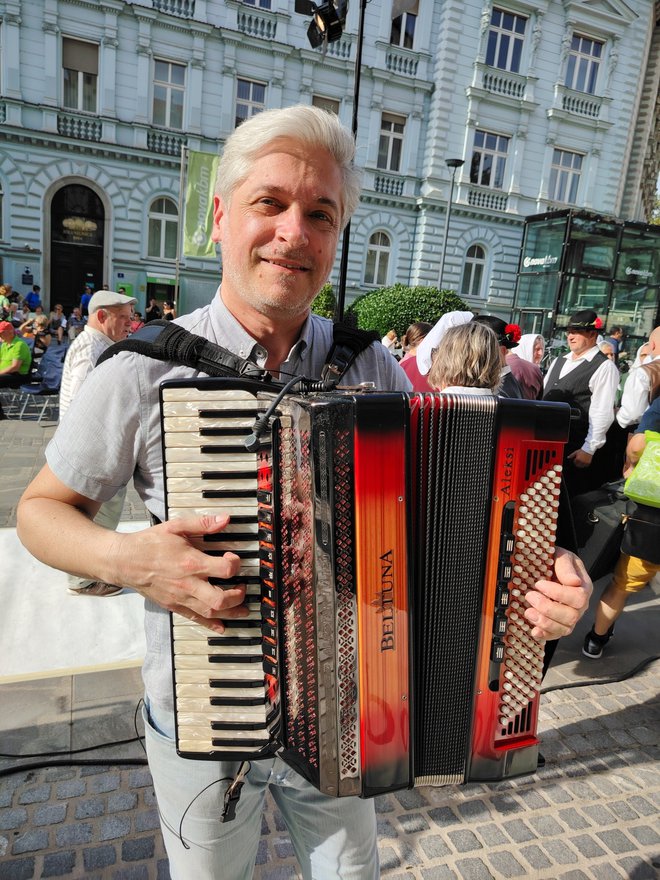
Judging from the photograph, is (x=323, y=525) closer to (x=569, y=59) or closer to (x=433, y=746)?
(x=433, y=746)

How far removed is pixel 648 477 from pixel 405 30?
70.8 feet

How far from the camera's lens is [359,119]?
20.3m

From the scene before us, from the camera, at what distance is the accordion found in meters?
1.22

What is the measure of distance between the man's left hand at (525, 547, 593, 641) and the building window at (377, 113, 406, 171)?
2156cm

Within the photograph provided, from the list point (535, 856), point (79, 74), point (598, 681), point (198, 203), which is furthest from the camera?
point (79, 74)

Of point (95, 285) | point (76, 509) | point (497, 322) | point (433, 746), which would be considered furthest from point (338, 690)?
point (95, 285)

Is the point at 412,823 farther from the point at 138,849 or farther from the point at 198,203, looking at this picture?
the point at 198,203

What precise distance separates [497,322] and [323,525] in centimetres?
397

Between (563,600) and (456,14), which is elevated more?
(456,14)

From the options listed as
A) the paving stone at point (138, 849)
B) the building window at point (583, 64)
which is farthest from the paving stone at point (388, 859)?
the building window at point (583, 64)

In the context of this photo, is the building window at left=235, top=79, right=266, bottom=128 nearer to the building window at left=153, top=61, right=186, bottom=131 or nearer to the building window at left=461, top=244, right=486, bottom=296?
the building window at left=153, top=61, right=186, bottom=131

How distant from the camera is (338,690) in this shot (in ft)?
4.14

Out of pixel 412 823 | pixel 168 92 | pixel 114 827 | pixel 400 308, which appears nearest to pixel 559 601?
pixel 412 823

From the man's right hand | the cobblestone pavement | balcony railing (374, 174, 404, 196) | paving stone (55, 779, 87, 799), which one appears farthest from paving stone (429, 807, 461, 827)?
balcony railing (374, 174, 404, 196)
